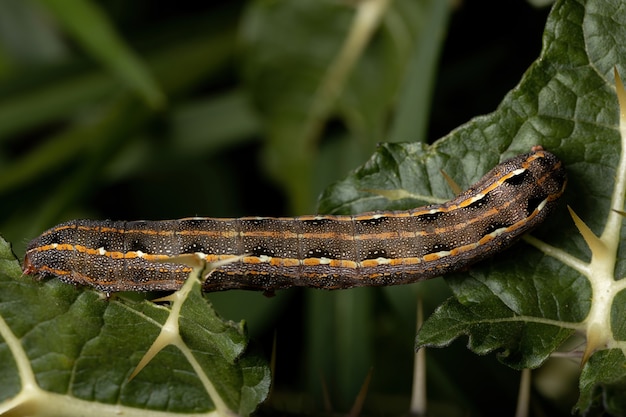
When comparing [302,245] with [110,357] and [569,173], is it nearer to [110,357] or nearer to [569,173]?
[110,357]

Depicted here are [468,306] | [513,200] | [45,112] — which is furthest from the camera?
[45,112]

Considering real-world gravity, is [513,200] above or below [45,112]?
below

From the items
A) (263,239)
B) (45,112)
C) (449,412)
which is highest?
(45,112)

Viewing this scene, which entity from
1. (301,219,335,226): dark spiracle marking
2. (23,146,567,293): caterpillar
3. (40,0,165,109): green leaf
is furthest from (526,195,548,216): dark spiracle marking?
(40,0,165,109): green leaf

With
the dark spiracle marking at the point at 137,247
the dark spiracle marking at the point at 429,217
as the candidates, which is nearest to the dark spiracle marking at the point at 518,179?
the dark spiracle marking at the point at 429,217

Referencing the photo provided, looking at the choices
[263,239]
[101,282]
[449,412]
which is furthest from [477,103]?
[101,282]

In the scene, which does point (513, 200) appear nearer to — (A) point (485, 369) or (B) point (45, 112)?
(A) point (485, 369)
